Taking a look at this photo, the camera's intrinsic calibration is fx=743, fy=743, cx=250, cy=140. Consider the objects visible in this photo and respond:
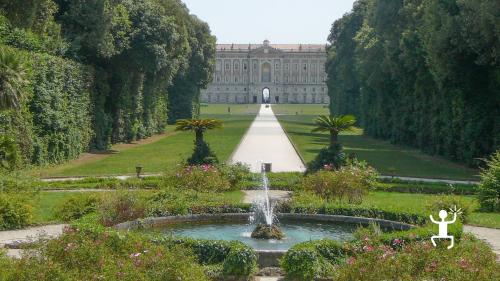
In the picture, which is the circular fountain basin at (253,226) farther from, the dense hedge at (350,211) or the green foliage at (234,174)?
the green foliage at (234,174)

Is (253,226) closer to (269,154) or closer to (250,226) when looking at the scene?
(250,226)

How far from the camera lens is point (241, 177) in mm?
23125

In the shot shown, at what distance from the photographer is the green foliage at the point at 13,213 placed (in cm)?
1510

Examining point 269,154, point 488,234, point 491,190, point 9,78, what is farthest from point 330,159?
point 269,154

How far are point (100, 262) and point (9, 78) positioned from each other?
463 inches

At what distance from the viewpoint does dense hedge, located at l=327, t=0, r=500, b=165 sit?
28453 mm

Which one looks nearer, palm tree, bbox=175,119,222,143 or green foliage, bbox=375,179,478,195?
green foliage, bbox=375,179,478,195

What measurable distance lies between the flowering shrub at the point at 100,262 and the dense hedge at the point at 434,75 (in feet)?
62.6

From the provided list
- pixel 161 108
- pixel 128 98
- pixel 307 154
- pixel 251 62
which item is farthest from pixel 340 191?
pixel 251 62

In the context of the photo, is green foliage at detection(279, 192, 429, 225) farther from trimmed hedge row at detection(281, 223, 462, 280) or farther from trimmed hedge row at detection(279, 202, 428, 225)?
trimmed hedge row at detection(281, 223, 462, 280)

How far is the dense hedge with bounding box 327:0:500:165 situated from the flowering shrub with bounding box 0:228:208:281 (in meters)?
19.1

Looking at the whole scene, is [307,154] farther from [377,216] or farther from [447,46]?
[377,216]

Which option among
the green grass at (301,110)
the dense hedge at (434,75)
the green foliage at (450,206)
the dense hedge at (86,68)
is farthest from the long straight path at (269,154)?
the green grass at (301,110)

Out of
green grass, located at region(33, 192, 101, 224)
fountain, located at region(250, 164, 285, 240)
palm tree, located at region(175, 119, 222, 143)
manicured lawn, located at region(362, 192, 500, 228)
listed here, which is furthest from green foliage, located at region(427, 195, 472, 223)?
palm tree, located at region(175, 119, 222, 143)
